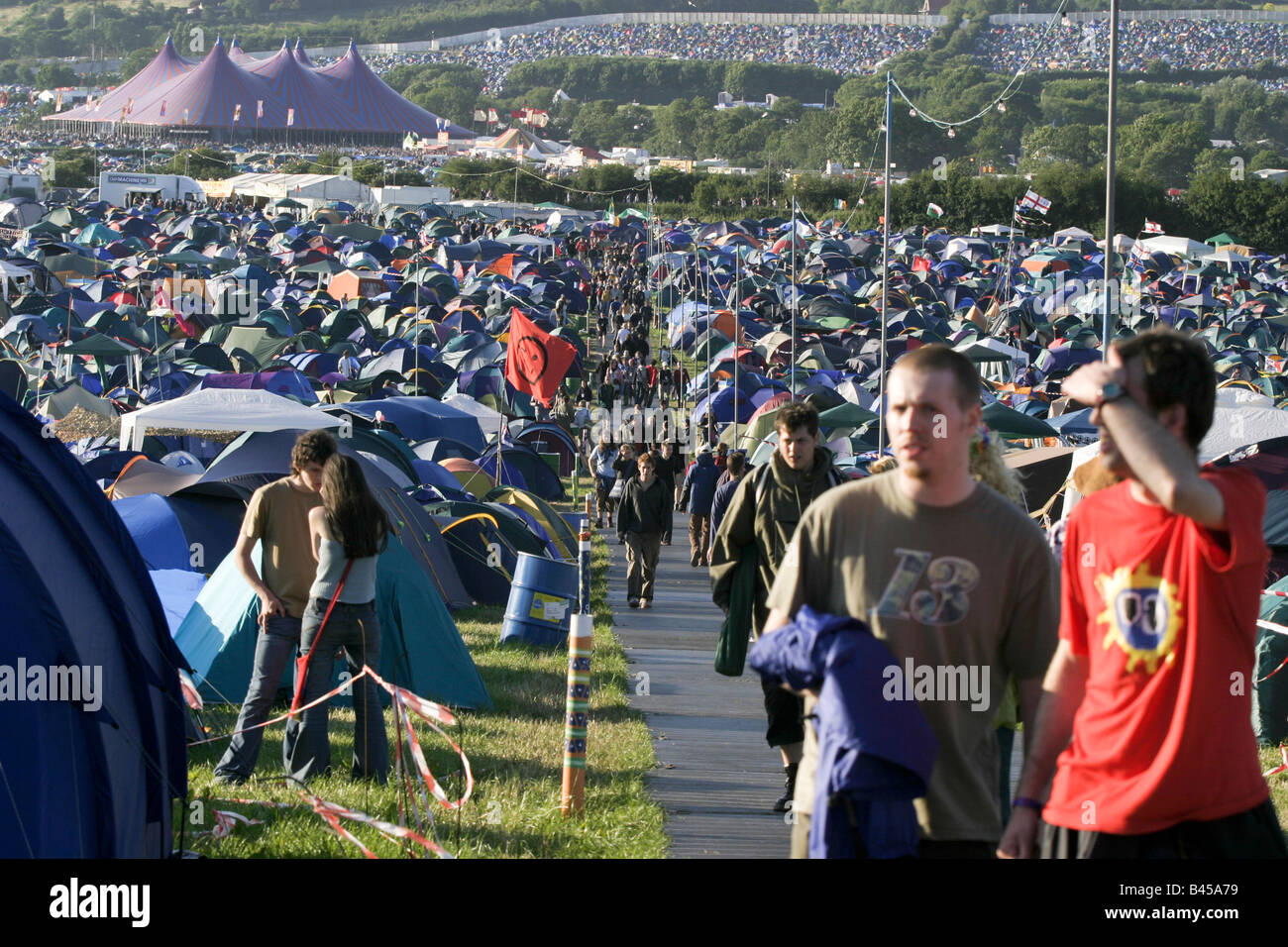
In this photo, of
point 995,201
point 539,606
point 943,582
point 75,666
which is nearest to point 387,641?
point 539,606

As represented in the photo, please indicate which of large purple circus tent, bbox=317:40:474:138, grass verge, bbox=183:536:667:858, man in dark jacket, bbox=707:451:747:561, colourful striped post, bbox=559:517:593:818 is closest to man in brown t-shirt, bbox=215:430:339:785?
grass verge, bbox=183:536:667:858

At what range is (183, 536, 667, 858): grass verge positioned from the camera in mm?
5969

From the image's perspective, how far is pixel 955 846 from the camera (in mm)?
3363

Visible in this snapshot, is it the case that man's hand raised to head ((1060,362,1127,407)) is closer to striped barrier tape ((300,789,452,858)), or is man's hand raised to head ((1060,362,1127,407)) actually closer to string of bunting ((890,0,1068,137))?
striped barrier tape ((300,789,452,858))

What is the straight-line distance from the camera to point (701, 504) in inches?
592

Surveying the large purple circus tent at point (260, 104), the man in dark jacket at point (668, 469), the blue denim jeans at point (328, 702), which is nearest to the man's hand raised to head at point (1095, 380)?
the blue denim jeans at point (328, 702)

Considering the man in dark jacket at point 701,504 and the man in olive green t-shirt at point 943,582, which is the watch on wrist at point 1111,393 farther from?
the man in dark jacket at point 701,504

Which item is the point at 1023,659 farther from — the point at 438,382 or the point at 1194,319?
the point at 1194,319

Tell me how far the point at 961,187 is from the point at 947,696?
79.5 meters

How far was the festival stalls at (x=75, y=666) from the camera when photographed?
5070mm

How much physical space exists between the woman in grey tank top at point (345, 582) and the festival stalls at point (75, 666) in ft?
2.78

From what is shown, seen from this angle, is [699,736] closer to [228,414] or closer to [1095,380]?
[1095,380]

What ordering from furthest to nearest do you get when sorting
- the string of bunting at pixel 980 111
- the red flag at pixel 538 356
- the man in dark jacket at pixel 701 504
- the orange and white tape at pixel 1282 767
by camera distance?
the string of bunting at pixel 980 111
the red flag at pixel 538 356
the man in dark jacket at pixel 701 504
the orange and white tape at pixel 1282 767

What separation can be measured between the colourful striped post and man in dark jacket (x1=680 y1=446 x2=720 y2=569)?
26.9 ft
